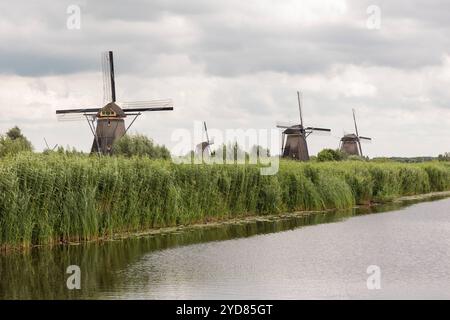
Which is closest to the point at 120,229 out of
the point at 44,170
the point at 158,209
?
the point at 158,209

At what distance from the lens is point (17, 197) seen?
1662 centimetres

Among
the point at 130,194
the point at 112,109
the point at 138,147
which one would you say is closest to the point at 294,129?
the point at 112,109

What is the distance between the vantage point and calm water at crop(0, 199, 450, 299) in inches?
470

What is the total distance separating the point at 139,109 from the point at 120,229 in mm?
20882

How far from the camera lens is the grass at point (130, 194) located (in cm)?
1702

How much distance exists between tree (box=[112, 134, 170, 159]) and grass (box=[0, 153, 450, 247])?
909 centimetres

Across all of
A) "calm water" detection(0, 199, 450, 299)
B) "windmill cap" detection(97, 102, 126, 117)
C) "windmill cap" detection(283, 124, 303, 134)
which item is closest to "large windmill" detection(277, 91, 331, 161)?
"windmill cap" detection(283, 124, 303, 134)

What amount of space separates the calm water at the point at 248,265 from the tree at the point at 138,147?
13.5 meters

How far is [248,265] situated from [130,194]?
5943 millimetres

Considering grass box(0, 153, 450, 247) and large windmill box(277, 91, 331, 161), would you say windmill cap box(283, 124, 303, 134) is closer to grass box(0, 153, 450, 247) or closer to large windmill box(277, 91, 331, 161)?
large windmill box(277, 91, 331, 161)

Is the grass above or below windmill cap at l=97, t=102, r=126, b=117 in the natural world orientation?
below

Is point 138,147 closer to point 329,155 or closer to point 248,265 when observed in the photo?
point 248,265

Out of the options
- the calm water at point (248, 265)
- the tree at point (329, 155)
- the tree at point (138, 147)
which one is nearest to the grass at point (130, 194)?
the calm water at point (248, 265)

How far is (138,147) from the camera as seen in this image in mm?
34906
